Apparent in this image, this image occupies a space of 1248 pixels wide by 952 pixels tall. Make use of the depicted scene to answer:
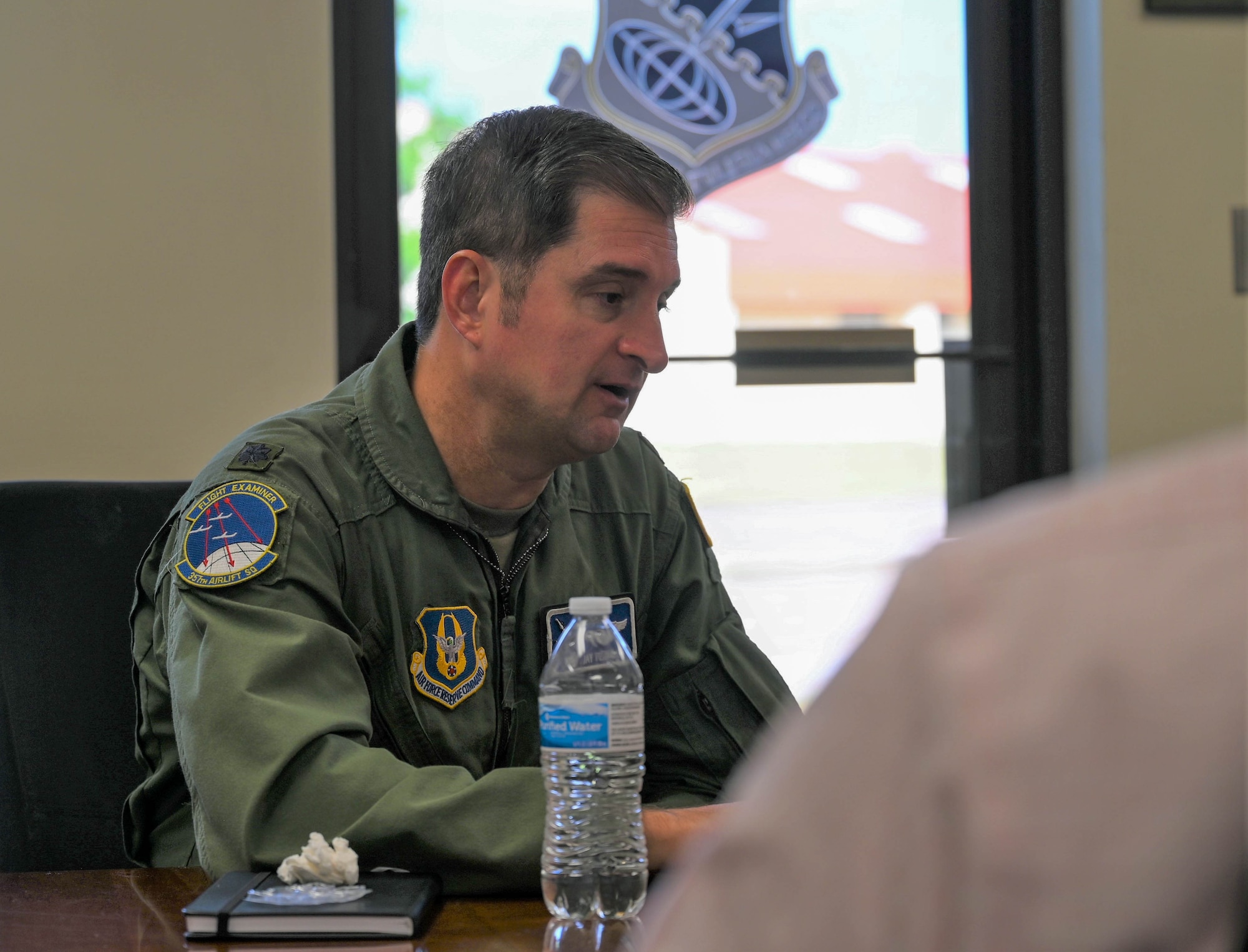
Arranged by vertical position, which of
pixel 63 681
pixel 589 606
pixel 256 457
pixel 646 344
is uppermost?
pixel 646 344

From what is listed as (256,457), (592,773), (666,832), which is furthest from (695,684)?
(256,457)

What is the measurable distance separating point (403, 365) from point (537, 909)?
0.82 m

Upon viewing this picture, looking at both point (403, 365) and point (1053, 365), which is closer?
point (403, 365)

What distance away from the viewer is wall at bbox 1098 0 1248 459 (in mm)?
2564

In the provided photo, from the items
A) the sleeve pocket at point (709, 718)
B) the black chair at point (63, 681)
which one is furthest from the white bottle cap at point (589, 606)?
the black chair at point (63, 681)

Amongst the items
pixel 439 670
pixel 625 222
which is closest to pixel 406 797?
pixel 439 670

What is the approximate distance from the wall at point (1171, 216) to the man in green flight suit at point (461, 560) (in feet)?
4.07

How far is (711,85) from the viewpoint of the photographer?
260cm

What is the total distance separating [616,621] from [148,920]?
0.72 m

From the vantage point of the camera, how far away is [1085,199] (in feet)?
8.58

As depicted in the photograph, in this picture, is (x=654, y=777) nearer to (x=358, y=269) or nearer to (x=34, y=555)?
(x=34, y=555)

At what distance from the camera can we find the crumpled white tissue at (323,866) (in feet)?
3.25

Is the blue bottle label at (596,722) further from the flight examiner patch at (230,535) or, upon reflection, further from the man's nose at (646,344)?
the man's nose at (646,344)

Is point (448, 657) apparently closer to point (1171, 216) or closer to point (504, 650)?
point (504, 650)
